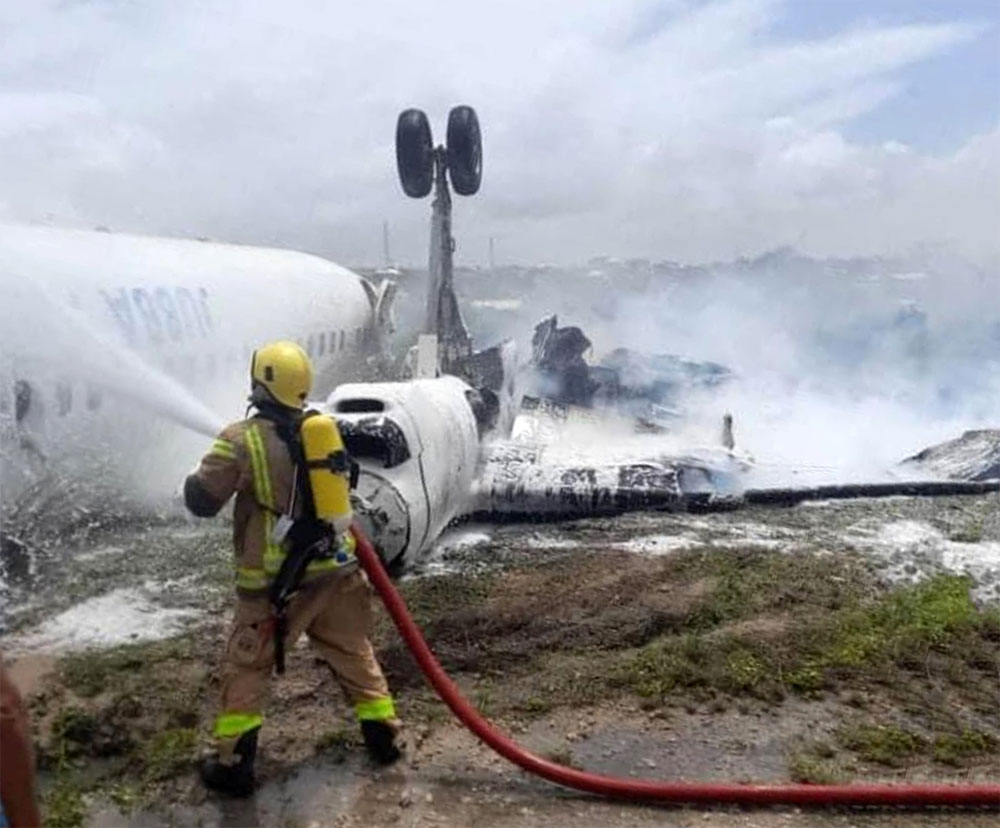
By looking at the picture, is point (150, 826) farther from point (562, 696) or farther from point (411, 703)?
point (562, 696)

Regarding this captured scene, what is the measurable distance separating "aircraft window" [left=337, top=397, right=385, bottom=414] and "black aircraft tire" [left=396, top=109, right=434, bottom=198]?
31.7ft

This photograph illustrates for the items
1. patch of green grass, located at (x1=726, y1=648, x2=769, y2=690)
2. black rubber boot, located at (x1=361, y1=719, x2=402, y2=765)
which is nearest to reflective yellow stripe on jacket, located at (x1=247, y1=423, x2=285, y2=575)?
black rubber boot, located at (x1=361, y1=719, x2=402, y2=765)

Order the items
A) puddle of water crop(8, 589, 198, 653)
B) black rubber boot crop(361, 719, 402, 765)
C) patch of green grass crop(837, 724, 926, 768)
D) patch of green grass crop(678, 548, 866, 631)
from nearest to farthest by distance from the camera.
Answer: black rubber boot crop(361, 719, 402, 765) → patch of green grass crop(837, 724, 926, 768) → puddle of water crop(8, 589, 198, 653) → patch of green grass crop(678, 548, 866, 631)

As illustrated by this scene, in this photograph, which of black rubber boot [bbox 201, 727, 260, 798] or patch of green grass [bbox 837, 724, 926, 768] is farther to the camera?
patch of green grass [bbox 837, 724, 926, 768]

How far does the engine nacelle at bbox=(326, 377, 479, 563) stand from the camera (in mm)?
7848

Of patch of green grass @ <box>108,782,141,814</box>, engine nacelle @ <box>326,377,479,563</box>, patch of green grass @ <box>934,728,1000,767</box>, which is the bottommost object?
patch of green grass @ <box>934,728,1000,767</box>

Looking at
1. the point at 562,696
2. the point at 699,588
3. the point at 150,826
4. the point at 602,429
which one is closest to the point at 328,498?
the point at 150,826

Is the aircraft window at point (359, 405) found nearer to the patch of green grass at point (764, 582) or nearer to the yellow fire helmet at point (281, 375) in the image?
the patch of green grass at point (764, 582)

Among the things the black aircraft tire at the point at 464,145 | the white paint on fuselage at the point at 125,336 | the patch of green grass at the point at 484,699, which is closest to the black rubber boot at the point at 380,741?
the patch of green grass at the point at 484,699

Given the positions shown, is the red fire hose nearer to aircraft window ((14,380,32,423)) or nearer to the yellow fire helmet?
the yellow fire helmet

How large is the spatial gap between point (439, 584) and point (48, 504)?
3.24 metres

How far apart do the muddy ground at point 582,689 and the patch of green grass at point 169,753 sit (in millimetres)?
12

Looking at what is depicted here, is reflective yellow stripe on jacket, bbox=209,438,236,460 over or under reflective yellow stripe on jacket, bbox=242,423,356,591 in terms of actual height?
over

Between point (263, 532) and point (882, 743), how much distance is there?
326cm
